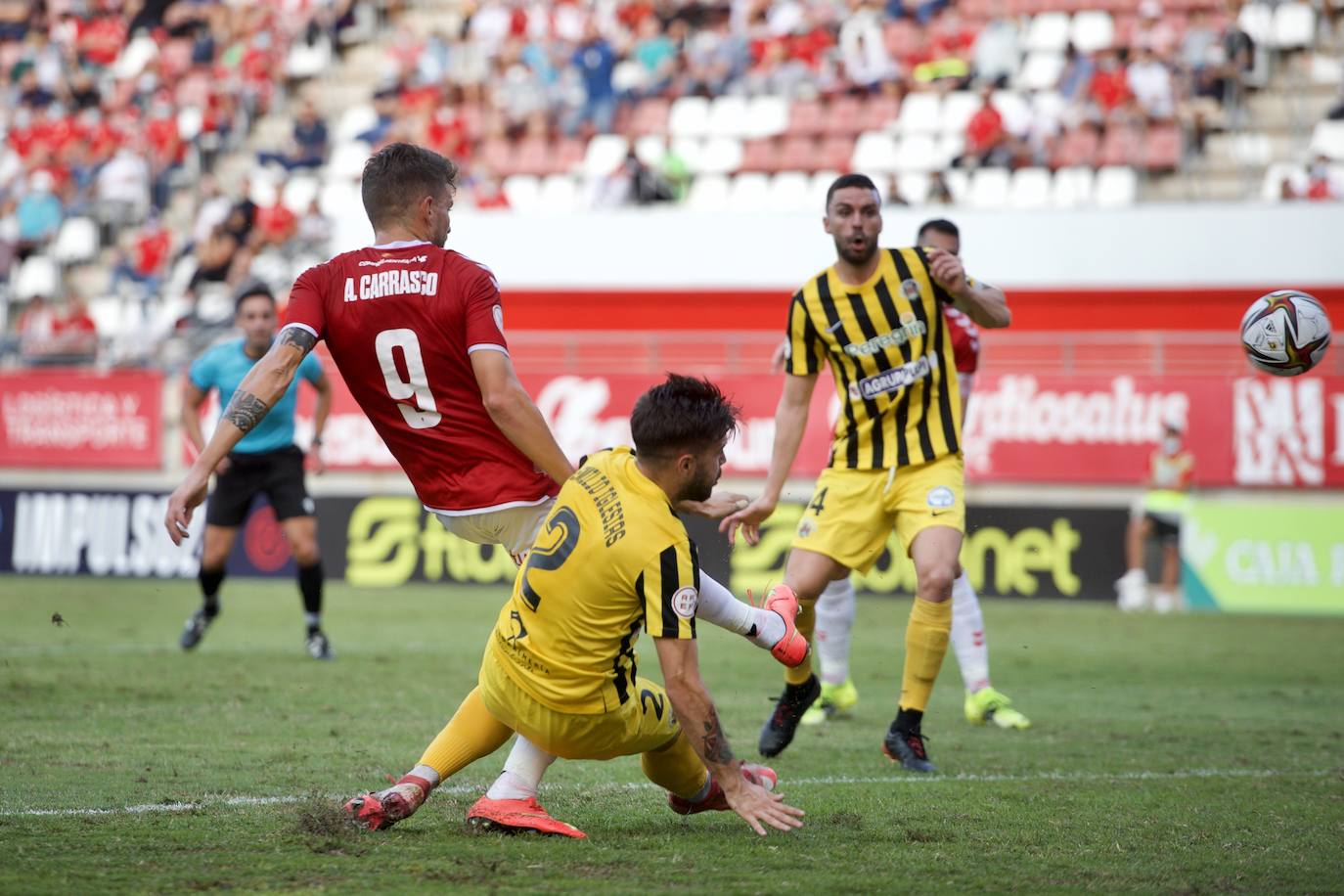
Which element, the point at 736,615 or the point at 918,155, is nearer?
the point at 736,615

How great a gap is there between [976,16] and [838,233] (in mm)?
16993

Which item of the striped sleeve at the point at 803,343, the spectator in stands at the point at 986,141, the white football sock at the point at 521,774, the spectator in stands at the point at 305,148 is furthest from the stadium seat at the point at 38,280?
the white football sock at the point at 521,774

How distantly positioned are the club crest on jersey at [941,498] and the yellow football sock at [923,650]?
422 millimetres

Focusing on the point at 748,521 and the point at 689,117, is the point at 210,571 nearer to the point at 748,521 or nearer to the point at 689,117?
the point at 748,521

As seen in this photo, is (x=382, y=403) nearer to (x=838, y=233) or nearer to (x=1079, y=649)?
(x=838, y=233)

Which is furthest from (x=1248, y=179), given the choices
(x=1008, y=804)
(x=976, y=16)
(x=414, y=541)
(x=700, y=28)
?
(x=1008, y=804)

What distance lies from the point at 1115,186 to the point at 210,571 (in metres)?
13.7

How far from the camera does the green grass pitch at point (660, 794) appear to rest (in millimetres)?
4754

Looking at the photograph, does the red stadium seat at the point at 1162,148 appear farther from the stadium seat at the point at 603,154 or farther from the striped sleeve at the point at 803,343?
the striped sleeve at the point at 803,343

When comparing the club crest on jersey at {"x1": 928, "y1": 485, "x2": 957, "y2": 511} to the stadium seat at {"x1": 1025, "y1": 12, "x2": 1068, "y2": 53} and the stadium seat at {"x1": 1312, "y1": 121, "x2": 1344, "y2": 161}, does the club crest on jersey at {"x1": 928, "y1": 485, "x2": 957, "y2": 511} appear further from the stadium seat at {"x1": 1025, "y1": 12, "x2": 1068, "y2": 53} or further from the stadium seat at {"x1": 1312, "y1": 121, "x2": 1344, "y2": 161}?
the stadium seat at {"x1": 1025, "y1": 12, "x2": 1068, "y2": 53}

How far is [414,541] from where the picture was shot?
1836cm

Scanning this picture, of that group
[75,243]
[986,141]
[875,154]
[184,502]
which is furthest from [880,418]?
[75,243]

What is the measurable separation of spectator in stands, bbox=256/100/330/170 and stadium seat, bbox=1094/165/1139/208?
11.7 meters

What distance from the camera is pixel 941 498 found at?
7.30 meters
